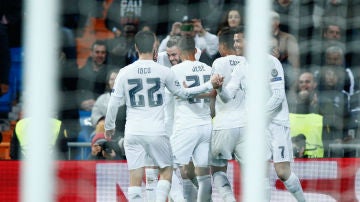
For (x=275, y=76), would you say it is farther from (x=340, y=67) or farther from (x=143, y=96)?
(x=340, y=67)

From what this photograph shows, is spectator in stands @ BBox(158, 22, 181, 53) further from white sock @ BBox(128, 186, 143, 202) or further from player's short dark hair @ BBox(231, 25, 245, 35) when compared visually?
white sock @ BBox(128, 186, 143, 202)

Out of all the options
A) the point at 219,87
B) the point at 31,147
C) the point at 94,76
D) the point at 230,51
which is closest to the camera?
the point at 31,147

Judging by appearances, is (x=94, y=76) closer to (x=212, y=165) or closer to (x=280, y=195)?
(x=212, y=165)

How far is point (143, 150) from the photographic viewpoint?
235 inches

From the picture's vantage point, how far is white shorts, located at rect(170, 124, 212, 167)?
6.33m

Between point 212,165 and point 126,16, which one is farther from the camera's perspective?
point 126,16

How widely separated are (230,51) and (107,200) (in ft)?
4.15

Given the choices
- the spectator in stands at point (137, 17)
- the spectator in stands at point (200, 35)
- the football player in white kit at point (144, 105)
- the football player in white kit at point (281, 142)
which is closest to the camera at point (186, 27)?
the spectator in stands at point (200, 35)

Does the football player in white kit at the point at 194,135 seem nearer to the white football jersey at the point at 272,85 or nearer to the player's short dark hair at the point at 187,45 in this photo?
the player's short dark hair at the point at 187,45

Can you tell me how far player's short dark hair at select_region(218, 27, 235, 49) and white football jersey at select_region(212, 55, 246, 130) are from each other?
0.12 metres

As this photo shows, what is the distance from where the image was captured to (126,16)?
7016 mm

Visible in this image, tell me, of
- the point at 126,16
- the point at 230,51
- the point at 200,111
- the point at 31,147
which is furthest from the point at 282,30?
the point at 31,147

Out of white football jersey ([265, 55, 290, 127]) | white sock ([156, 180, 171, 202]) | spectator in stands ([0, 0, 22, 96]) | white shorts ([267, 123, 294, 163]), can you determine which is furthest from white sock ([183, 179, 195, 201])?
spectator in stands ([0, 0, 22, 96])

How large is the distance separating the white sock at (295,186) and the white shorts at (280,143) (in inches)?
4.7
